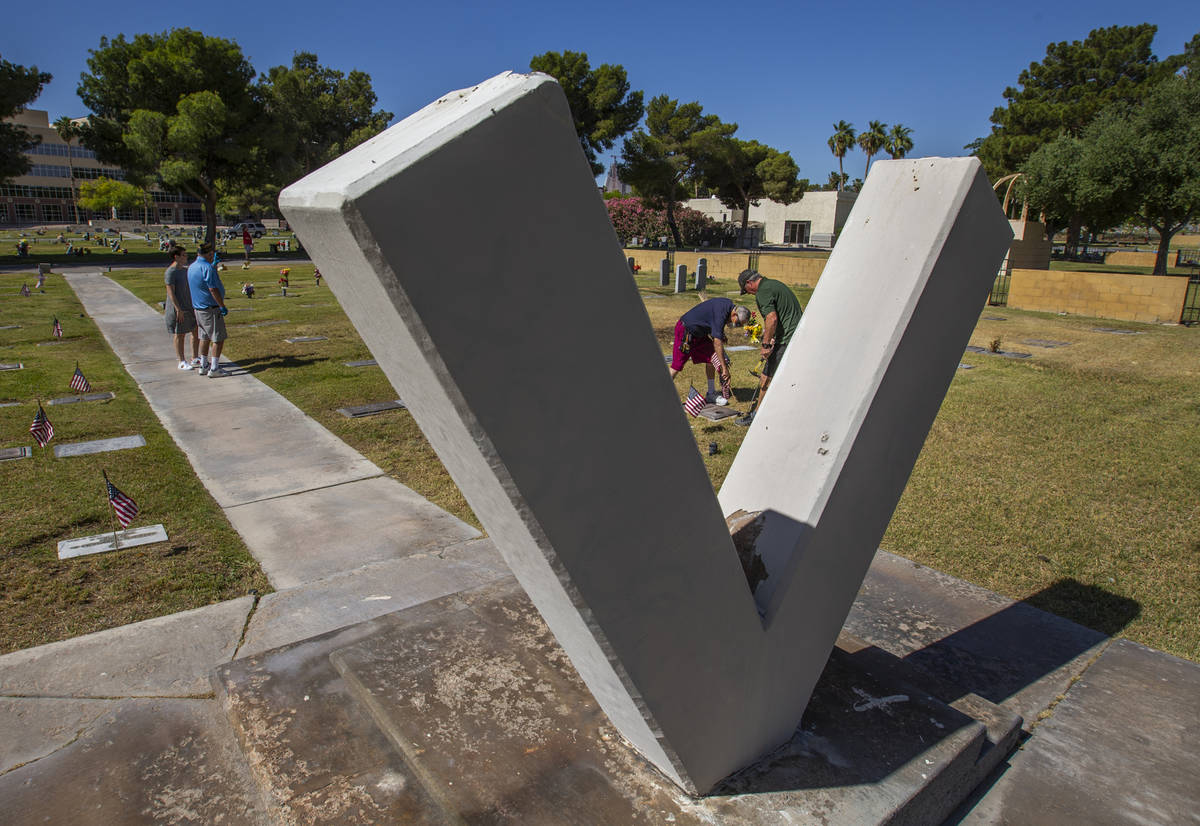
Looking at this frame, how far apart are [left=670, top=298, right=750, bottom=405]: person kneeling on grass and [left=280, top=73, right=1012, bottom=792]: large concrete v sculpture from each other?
5.67 meters

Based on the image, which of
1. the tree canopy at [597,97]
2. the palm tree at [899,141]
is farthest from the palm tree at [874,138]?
the tree canopy at [597,97]

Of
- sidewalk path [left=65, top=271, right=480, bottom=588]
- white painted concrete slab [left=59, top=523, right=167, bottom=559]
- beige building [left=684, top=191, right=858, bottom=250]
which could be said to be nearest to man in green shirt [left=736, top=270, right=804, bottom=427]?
sidewalk path [left=65, top=271, right=480, bottom=588]

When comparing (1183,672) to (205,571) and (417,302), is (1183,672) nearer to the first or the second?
(417,302)

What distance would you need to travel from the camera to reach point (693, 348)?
898 cm

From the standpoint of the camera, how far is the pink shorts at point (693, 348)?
8.88m

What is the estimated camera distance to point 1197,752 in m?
3.02

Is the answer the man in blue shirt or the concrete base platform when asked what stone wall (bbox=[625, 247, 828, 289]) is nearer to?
the man in blue shirt

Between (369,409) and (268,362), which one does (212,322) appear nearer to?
(268,362)

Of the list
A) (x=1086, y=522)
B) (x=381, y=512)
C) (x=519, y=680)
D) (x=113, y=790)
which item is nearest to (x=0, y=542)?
(x=381, y=512)

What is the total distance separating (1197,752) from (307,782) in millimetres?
3512

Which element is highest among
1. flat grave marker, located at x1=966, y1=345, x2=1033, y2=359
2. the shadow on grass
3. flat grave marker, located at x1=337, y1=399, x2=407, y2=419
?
flat grave marker, located at x1=966, y1=345, x2=1033, y2=359

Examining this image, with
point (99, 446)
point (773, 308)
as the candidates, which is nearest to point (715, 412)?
point (773, 308)

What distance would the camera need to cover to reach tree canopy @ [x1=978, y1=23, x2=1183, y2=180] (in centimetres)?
4534

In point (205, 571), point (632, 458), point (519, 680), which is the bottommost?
point (205, 571)
